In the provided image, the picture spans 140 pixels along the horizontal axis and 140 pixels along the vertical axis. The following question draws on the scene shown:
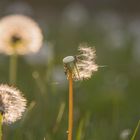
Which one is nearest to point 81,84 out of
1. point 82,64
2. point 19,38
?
point 19,38

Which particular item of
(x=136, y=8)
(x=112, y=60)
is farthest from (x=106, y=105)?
(x=136, y=8)

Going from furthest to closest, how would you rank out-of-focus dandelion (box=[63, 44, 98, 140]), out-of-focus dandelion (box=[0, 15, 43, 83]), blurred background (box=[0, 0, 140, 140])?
1. out-of-focus dandelion (box=[0, 15, 43, 83])
2. blurred background (box=[0, 0, 140, 140])
3. out-of-focus dandelion (box=[63, 44, 98, 140])

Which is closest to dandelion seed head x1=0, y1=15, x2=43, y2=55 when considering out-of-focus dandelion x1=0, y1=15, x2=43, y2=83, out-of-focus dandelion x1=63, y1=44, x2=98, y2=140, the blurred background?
out-of-focus dandelion x1=0, y1=15, x2=43, y2=83

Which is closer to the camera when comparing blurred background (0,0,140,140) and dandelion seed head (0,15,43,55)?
blurred background (0,0,140,140)

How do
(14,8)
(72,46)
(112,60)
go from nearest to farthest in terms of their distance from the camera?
(112,60), (72,46), (14,8)

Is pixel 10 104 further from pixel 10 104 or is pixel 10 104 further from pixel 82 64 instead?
pixel 82 64

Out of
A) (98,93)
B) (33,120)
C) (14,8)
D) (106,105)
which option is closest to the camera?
(33,120)

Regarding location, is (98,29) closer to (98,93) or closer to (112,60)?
(112,60)

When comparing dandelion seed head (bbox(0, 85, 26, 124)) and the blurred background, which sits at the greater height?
the blurred background

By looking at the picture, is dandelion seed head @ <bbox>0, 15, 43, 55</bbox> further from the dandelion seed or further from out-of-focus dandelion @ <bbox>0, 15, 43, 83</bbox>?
the dandelion seed
